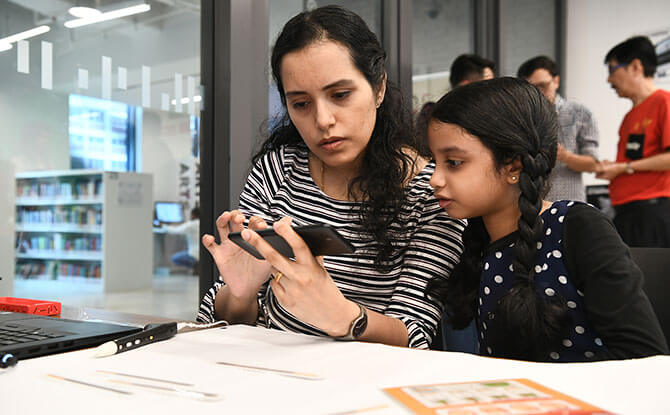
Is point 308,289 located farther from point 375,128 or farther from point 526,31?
point 526,31

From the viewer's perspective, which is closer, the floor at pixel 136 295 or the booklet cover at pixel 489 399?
the booklet cover at pixel 489 399

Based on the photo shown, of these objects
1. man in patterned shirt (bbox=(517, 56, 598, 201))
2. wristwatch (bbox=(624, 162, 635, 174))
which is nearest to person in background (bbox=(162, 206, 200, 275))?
man in patterned shirt (bbox=(517, 56, 598, 201))

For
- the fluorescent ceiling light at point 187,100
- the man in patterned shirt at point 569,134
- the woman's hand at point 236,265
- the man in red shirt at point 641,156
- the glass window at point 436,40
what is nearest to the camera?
the woman's hand at point 236,265

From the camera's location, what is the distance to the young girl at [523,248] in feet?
2.81

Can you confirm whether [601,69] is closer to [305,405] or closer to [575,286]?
[575,286]

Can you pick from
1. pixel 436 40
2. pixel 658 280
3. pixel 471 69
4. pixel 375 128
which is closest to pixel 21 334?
pixel 375 128

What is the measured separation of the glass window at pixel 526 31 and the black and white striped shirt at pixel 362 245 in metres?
2.76

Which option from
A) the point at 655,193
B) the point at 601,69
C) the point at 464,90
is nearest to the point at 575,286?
the point at 464,90

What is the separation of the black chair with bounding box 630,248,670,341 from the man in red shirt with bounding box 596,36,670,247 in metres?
1.59

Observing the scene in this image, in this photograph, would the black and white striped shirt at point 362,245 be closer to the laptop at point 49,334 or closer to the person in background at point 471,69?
the laptop at point 49,334

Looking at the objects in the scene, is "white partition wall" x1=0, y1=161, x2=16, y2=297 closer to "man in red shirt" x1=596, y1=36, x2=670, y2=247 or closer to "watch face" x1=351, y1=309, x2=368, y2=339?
"watch face" x1=351, y1=309, x2=368, y2=339

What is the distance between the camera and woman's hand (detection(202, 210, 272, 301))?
956mm

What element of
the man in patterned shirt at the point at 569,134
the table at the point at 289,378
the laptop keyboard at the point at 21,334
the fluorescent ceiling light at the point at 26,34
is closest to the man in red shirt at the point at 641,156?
the man in patterned shirt at the point at 569,134

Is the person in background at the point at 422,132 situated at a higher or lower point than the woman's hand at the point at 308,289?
higher
